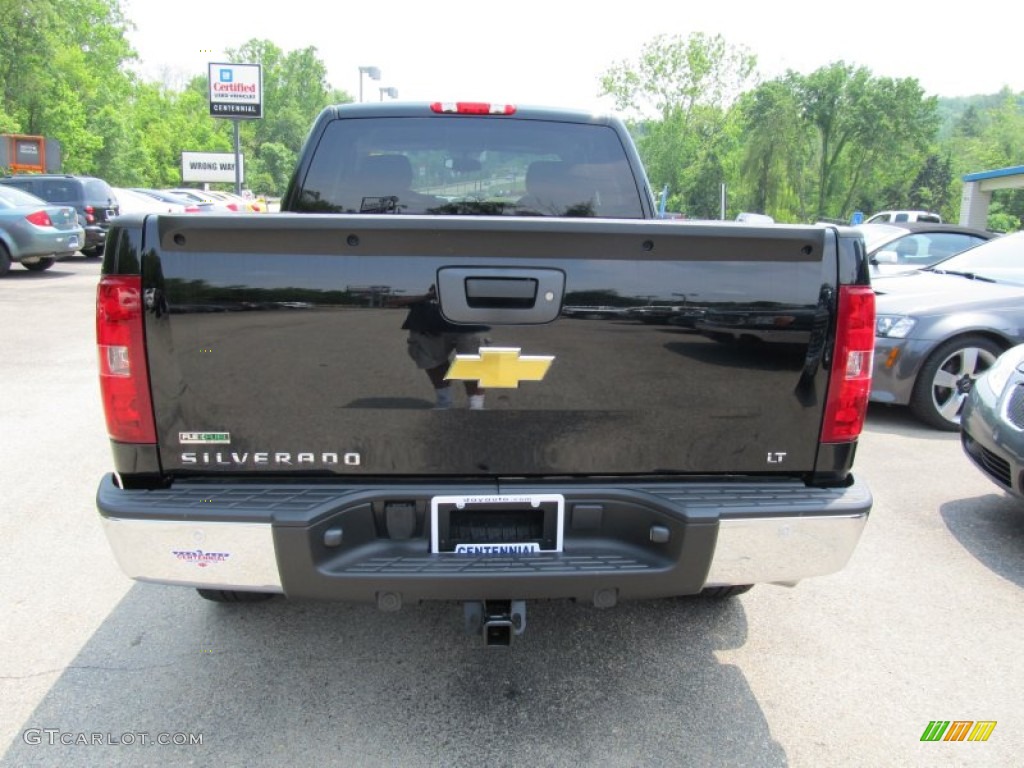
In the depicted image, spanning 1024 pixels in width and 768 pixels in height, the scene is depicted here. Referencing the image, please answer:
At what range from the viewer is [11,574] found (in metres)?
3.61

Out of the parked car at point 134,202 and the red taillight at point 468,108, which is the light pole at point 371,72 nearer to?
the parked car at point 134,202

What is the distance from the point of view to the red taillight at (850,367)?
2332mm

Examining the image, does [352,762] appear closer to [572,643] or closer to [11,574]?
[572,643]

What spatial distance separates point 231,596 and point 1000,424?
13.1ft

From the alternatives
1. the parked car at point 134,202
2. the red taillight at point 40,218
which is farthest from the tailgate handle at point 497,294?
the parked car at point 134,202

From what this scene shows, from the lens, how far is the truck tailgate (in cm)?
→ 220

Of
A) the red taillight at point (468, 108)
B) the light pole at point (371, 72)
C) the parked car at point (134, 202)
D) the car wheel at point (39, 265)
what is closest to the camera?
the red taillight at point (468, 108)

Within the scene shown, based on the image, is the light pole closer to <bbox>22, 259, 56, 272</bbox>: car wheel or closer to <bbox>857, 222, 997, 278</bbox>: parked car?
<bbox>22, 259, 56, 272</bbox>: car wheel

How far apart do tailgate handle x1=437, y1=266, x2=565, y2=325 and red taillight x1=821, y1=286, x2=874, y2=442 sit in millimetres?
883

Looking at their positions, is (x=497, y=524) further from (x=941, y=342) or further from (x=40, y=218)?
(x=40, y=218)

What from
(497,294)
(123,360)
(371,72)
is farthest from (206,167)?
(497,294)

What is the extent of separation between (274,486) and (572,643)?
146 centimetres

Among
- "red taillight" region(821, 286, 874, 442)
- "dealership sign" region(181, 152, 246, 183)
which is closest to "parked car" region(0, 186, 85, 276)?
"red taillight" region(821, 286, 874, 442)

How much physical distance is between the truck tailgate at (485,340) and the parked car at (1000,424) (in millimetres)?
2348
